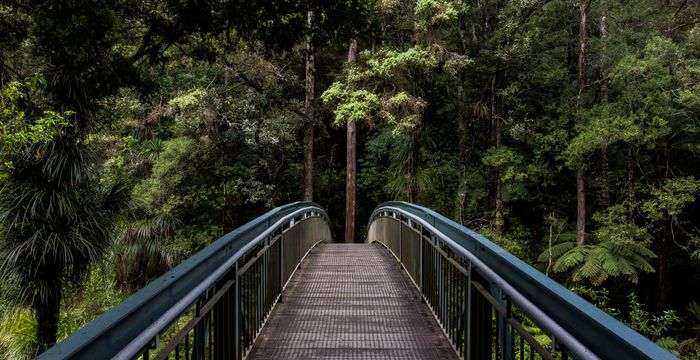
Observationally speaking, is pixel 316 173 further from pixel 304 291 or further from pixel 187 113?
pixel 304 291

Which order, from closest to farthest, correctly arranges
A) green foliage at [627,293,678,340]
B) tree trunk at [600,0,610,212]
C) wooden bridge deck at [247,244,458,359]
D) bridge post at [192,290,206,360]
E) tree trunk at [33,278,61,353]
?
bridge post at [192,290,206,360] < wooden bridge deck at [247,244,458,359] < tree trunk at [33,278,61,353] < green foliage at [627,293,678,340] < tree trunk at [600,0,610,212]

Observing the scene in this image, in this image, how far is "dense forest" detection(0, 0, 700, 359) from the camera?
7.78 m

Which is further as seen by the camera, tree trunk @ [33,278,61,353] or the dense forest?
tree trunk @ [33,278,61,353]

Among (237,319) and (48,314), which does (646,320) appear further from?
(48,314)

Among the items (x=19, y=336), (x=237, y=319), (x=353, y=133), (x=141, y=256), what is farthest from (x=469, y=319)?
(x=353, y=133)

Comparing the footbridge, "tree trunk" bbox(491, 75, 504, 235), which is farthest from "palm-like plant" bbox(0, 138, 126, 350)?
"tree trunk" bbox(491, 75, 504, 235)

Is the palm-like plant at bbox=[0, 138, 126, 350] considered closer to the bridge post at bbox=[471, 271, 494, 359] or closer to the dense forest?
the dense forest

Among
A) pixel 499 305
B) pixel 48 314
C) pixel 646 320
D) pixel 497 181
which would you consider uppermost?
pixel 497 181

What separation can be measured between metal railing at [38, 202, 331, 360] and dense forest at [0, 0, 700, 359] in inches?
123

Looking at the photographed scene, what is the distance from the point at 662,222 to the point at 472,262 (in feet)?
50.1

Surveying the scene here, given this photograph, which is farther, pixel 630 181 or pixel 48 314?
pixel 630 181

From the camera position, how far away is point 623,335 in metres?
1.70

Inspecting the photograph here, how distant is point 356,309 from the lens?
634 centimetres

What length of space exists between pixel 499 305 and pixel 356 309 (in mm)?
3160
